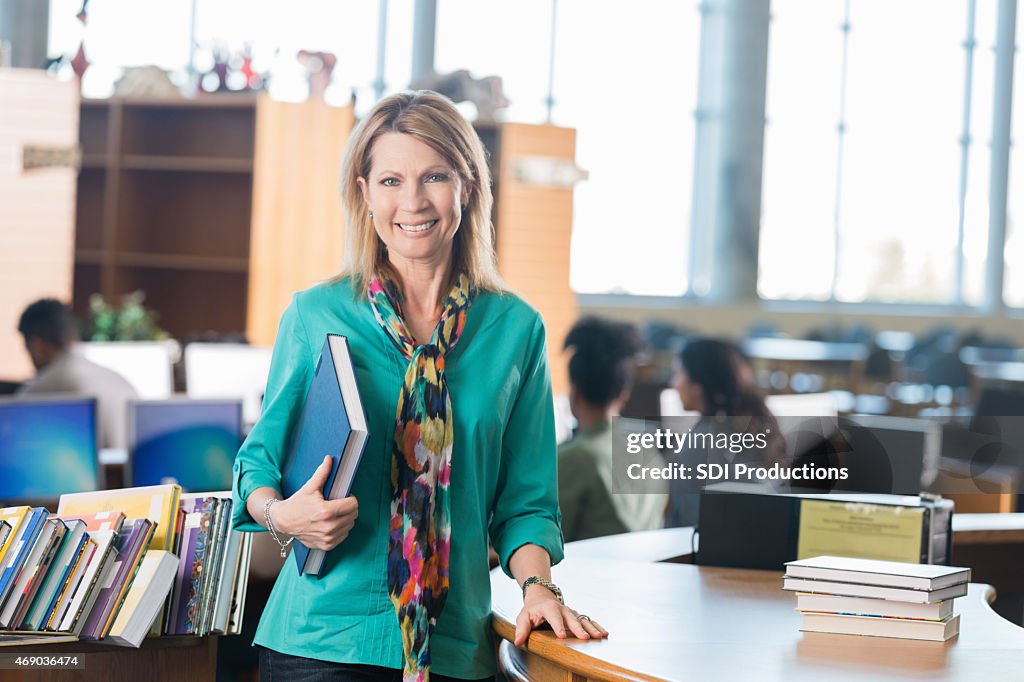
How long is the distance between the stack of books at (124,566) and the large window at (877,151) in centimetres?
1146

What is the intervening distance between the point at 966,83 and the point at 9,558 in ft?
47.0

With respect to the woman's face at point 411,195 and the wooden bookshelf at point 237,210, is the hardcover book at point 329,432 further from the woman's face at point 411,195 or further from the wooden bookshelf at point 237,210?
the wooden bookshelf at point 237,210

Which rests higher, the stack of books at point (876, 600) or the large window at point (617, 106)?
the large window at point (617, 106)

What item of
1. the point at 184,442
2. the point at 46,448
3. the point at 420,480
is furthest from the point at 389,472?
the point at 184,442

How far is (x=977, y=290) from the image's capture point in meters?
14.5

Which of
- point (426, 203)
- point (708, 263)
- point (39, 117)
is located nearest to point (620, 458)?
point (426, 203)

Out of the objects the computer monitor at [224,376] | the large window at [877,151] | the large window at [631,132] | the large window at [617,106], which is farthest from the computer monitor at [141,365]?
the large window at [877,151]

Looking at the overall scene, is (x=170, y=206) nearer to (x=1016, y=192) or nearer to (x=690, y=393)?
(x=690, y=393)

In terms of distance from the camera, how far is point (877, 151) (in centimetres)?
1368

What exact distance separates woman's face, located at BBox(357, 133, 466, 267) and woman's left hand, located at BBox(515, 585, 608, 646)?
497mm

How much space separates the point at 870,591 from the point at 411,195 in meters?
0.95

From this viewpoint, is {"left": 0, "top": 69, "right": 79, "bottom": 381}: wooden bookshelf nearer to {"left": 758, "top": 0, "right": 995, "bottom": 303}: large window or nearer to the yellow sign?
the yellow sign

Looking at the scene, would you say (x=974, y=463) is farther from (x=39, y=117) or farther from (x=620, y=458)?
(x=39, y=117)

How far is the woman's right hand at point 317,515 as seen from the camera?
147cm
